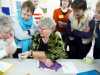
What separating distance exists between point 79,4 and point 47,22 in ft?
0.78

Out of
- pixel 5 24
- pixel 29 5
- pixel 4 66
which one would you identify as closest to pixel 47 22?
pixel 29 5

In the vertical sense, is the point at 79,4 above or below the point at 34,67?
above

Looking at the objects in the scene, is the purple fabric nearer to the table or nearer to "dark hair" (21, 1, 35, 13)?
the table

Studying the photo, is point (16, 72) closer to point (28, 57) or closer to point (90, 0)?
point (28, 57)

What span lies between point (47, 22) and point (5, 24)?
275 mm

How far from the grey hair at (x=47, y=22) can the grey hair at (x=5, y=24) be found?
0.20m

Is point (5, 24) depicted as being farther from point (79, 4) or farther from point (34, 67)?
point (79, 4)

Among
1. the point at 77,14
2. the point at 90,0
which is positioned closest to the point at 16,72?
the point at 77,14

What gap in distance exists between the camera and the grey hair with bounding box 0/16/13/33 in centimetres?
154

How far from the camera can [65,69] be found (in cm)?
152

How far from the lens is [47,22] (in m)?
1.55

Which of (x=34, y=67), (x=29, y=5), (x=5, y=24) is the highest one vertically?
(x=29, y=5)

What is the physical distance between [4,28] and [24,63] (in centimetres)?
27

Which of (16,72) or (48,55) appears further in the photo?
(48,55)
